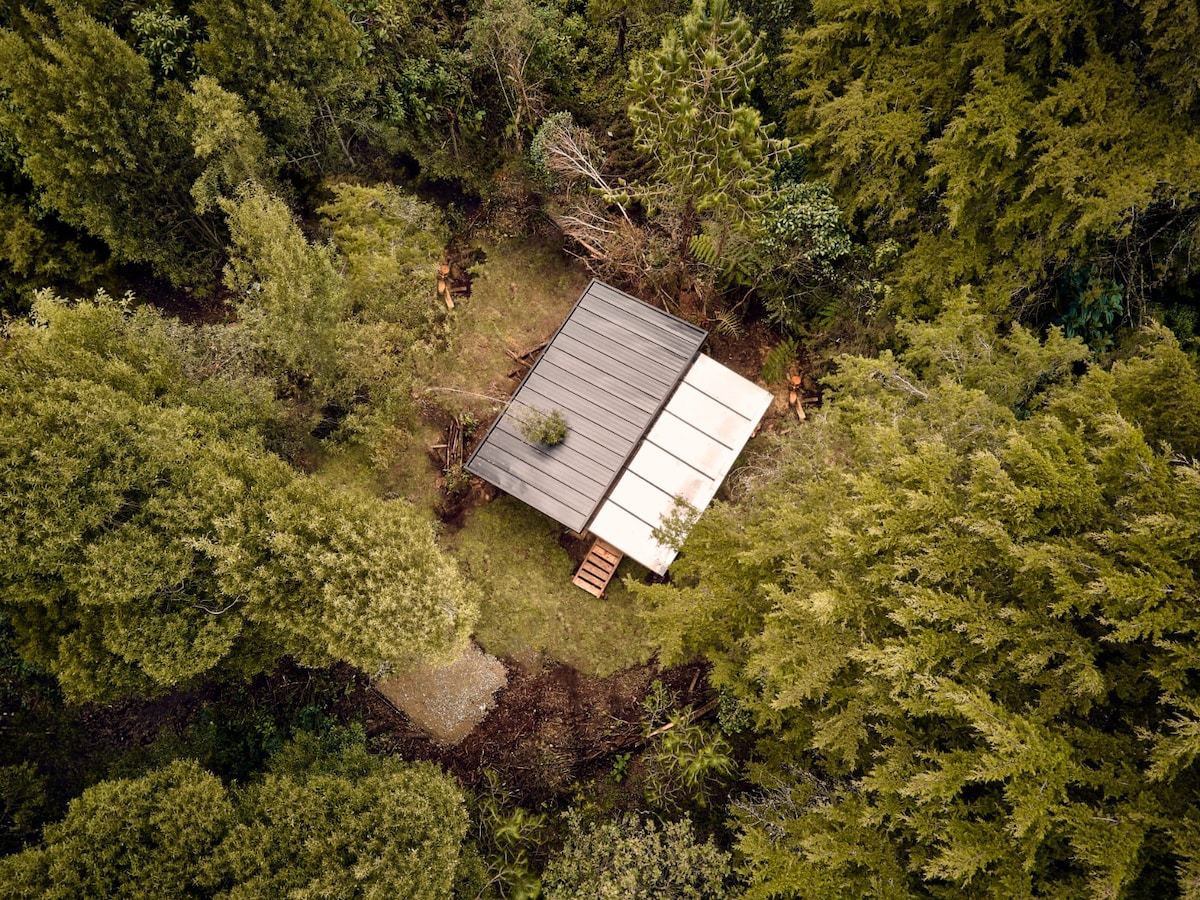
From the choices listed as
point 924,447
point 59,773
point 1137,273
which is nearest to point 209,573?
point 59,773

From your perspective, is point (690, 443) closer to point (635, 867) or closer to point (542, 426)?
point (542, 426)

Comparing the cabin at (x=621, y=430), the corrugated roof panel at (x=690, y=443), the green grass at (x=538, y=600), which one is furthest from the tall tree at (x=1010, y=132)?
the green grass at (x=538, y=600)

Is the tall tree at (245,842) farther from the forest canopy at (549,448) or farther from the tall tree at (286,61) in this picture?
the tall tree at (286,61)

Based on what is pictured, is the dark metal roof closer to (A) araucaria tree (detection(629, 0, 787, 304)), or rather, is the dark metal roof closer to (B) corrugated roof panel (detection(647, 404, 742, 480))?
(B) corrugated roof panel (detection(647, 404, 742, 480))

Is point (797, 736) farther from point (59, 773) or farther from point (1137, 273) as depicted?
point (59, 773)

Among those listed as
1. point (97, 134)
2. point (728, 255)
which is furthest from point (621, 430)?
point (97, 134)
